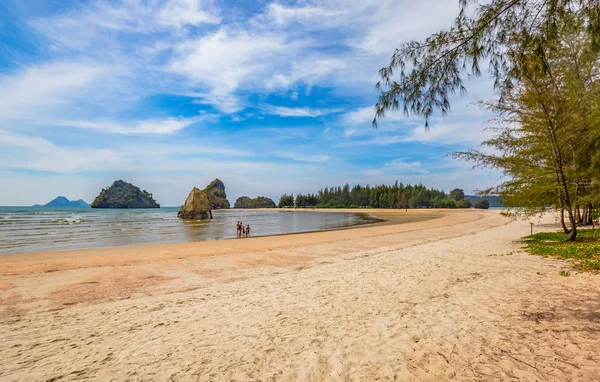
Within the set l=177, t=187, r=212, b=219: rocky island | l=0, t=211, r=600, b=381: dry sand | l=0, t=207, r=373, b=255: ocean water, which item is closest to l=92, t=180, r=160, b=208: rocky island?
l=0, t=207, r=373, b=255: ocean water

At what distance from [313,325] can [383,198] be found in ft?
437

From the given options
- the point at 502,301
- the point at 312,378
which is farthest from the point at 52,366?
the point at 502,301

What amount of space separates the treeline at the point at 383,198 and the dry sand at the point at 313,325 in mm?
123286

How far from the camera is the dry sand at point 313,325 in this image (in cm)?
389

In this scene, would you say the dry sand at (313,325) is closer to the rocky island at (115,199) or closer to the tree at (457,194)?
the tree at (457,194)

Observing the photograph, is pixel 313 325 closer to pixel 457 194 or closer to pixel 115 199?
pixel 457 194

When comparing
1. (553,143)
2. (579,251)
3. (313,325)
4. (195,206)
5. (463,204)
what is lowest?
(313,325)

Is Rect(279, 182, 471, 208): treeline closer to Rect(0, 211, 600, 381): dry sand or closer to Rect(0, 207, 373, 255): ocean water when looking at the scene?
Rect(0, 207, 373, 255): ocean water

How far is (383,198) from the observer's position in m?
133

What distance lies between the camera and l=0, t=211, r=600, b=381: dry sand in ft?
12.8

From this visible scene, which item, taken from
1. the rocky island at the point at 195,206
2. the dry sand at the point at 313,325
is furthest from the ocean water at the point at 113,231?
the dry sand at the point at 313,325

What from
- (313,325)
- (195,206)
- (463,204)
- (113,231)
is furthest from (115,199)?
(313,325)

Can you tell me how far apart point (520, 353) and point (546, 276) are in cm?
528

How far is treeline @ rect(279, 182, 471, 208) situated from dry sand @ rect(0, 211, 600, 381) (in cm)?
12329
